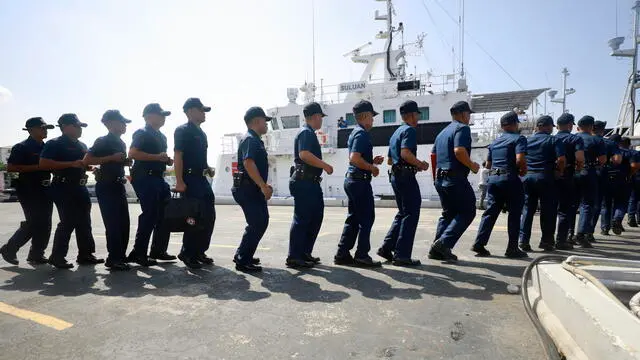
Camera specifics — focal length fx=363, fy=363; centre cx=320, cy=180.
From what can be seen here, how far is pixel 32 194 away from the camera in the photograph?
4.24 m

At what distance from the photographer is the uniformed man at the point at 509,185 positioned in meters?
4.30

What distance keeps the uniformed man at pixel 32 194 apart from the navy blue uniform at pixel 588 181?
7.00 m

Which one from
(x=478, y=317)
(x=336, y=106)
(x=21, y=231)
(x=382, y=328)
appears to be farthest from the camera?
(x=336, y=106)

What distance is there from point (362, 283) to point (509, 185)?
7.61 ft

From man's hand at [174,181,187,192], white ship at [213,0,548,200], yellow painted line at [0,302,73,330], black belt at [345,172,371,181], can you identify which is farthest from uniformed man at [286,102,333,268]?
white ship at [213,0,548,200]

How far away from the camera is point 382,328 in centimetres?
221

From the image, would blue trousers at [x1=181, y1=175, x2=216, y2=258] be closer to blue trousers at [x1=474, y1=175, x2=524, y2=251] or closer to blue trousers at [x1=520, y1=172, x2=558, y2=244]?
blue trousers at [x1=474, y1=175, x2=524, y2=251]

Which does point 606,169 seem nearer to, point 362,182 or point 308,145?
point 362,182

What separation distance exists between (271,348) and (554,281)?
1523 mm

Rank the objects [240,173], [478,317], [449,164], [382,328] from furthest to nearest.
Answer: [449,164], [240,173], [478,317], [382,328]

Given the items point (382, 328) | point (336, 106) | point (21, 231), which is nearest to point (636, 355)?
point (382, 328)

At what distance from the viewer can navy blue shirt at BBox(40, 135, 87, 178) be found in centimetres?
393

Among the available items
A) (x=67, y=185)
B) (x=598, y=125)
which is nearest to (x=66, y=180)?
(x=67, y=185)

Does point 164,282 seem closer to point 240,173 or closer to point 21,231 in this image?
point 240,173
